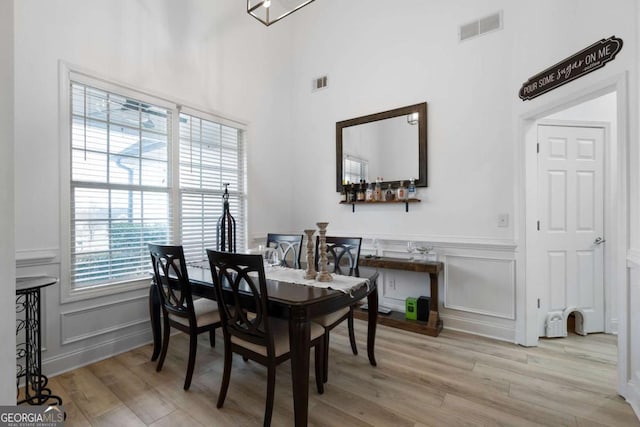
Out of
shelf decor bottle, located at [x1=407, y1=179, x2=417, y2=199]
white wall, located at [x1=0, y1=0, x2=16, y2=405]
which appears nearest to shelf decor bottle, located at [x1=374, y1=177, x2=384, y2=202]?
shelf decor bottle, located at [x1=407, y1=179, x2=417, y2=199]

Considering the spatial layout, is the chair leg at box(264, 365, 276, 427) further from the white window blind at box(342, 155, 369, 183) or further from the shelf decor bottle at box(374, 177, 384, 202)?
the white window blind at box(342, 155, 369, 183)

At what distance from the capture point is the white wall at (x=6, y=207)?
831 mm

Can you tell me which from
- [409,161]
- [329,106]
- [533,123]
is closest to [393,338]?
[409,161]

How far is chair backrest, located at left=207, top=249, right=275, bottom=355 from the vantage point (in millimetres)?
1722

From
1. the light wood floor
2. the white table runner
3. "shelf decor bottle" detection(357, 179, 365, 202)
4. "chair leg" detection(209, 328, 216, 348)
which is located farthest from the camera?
"shelf decor bottle" detection(357, 179, 365, 202)

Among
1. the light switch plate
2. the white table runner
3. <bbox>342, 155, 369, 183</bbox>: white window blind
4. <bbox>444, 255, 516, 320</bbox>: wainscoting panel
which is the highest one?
<bbox>342, 155, 369, 183</bbox>: white window blind

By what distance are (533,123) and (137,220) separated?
3.92m

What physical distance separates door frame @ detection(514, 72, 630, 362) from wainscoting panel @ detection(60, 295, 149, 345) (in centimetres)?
365

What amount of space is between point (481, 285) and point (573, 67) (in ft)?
6.81

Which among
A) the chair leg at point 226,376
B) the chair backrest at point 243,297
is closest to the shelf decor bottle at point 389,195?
the chair backrest at point 243,297

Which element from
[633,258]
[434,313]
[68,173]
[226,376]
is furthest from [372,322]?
[68,173]

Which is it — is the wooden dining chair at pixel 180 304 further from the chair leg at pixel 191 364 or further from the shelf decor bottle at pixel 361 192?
the shelf decor bottle at pixel 361 192

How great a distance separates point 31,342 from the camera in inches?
85.7

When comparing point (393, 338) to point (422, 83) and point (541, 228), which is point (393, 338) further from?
point (422, 83)
